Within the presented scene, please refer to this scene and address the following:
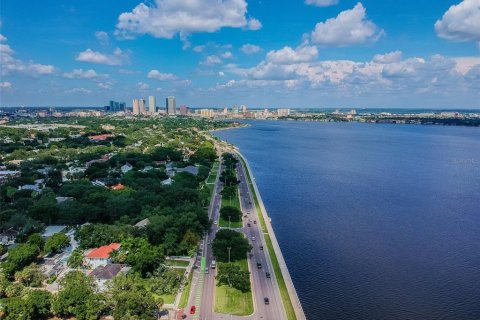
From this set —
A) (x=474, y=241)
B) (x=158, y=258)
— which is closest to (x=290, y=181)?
(x=474, y=241)

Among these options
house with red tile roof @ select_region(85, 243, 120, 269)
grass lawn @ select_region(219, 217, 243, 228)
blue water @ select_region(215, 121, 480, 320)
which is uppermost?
house with red tile roof @ select_region(85, 243, 120, 269)

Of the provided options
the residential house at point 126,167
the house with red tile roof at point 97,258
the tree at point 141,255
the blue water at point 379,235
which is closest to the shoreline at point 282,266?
the blue water at point 379,235

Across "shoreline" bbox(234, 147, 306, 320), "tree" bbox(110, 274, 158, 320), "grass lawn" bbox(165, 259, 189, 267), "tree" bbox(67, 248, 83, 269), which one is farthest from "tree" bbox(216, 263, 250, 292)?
"tree" bbox(67, 248, 83, 269)

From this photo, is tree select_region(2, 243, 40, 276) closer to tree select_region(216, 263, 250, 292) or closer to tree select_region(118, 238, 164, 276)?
→ tree select_region(118, 238, 164, 276)

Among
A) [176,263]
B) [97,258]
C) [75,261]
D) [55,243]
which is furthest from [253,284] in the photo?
[55,243]

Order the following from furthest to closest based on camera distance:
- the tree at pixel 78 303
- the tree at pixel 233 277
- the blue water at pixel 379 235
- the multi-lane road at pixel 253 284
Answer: the blue water at pixel 379 235 → the tree at pixel 233 277 → the multi-lane road at pixel 253 284 → the tree at pixel 78 303

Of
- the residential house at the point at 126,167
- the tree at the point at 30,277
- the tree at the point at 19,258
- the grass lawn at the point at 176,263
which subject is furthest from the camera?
the residential house at the point at 126,167

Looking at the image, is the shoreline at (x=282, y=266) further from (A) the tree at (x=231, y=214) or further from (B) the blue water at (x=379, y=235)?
(A) the tree at (x=231, y=214)
